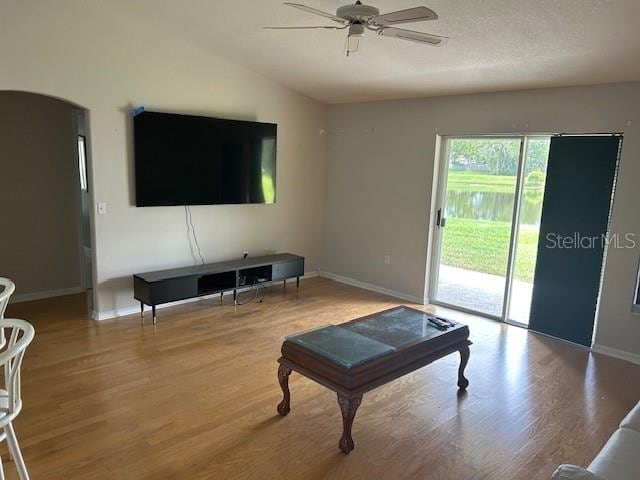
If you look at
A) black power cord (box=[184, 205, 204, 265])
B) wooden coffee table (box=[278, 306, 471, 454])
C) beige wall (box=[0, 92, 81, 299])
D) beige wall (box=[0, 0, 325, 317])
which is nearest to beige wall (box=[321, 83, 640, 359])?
beige wall (box=[0, 0, 325, 317])

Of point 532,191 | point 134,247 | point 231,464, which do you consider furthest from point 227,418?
point 532,191

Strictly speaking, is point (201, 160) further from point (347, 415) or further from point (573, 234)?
point (573, 234)

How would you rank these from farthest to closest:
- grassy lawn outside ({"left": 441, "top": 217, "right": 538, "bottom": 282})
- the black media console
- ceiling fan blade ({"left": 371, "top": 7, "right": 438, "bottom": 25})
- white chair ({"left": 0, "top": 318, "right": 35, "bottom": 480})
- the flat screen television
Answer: grassy lawn outside ({"left": 441, "top": 217, "right": 538, "bottom": 282}) < the flat screen television < the black media console < ceiling fan blade ({"left": 371, "top": 7, "right": 438, "bottom": 25}) < white chair ({"left": 0, "top": 318, "right": 35, "bottom": 480})

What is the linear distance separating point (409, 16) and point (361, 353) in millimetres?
1975

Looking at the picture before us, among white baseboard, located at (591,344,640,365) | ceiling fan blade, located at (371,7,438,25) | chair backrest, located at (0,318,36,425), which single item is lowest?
white baseboard, located at (591,344,640,365)

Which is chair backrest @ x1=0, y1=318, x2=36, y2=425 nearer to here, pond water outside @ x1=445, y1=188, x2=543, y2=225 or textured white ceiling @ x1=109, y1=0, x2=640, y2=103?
textured white ceiling @ x1=109, y1=0, x2=640, y2=103

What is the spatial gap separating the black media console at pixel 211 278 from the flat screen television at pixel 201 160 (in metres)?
0.73

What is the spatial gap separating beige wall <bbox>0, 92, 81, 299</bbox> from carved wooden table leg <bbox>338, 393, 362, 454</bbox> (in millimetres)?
4224

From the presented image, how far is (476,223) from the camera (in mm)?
5266

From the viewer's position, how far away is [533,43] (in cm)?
354

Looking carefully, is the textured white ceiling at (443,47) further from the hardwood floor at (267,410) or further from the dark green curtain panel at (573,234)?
the hardwood floor at (267,410)

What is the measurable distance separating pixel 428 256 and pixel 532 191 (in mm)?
1385

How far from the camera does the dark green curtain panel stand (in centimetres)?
427

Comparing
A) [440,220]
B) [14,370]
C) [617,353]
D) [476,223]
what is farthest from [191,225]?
[617,353]
